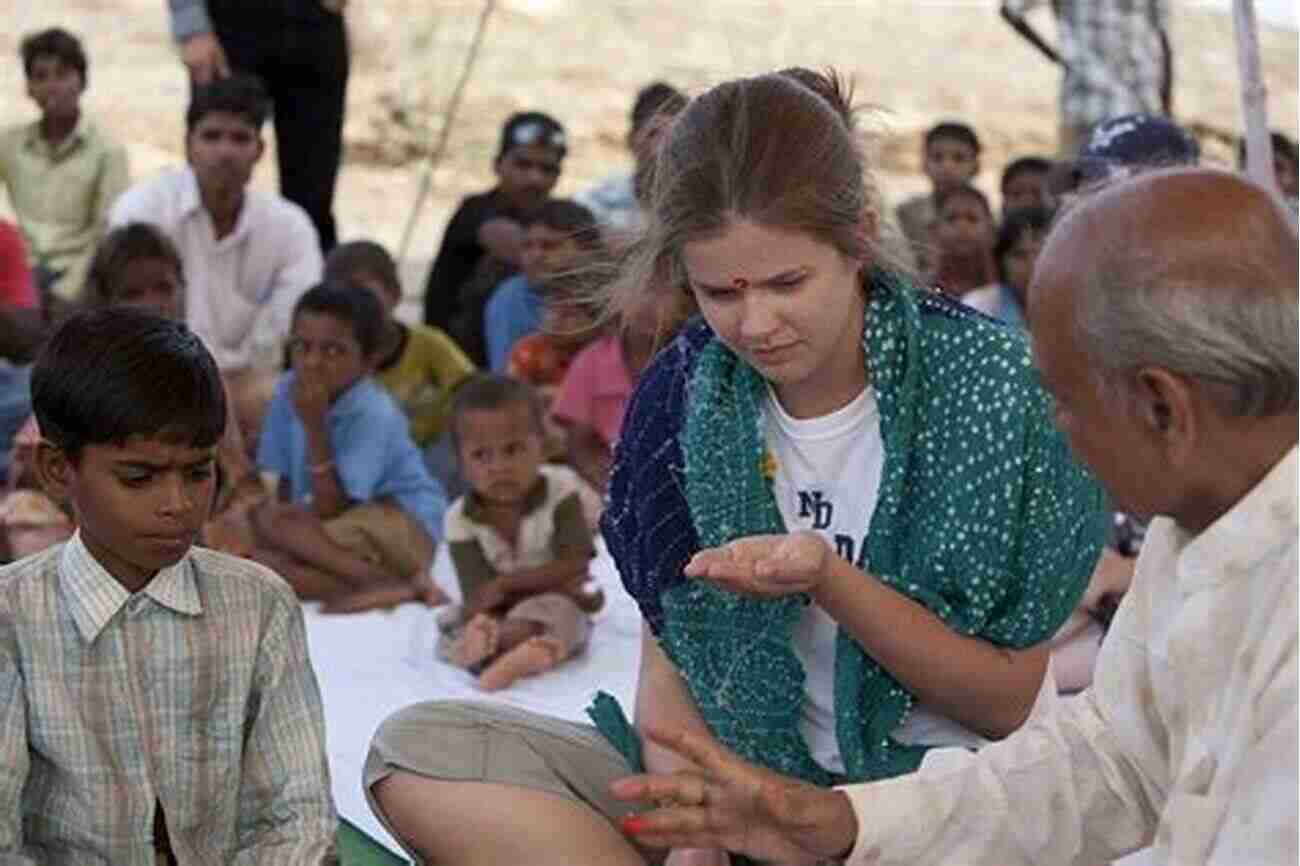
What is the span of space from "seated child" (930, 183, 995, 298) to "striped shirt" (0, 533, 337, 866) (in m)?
4.00

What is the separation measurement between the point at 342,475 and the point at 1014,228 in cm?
186

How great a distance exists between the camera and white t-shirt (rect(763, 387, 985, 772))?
2.98m

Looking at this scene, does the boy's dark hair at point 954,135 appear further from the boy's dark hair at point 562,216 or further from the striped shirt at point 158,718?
the striped shirt at point 158,718

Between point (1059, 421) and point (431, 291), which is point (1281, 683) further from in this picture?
point (431, 291)

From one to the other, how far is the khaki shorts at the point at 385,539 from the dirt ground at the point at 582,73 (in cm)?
465

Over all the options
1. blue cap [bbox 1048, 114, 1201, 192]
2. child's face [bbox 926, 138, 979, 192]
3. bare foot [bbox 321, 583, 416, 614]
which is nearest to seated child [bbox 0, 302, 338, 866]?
bare foot [bbox 321, 583, 416, 614]

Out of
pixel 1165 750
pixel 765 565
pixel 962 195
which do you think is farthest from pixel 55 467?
pixel 962 195

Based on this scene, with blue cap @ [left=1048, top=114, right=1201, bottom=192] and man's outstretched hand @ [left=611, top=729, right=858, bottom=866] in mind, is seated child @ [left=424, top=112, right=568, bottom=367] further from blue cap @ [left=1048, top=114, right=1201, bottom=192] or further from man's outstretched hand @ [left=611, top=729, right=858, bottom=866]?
man's outstretched hand @ [left=611, top=729, right=858, bottom=866]

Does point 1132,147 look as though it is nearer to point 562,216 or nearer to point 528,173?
point 562,216

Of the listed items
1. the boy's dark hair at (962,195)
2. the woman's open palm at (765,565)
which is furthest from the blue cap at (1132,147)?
the woman's open palm at (765,565)

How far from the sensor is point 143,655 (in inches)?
111

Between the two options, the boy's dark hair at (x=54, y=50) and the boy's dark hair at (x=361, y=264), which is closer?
the boy's dark hair at (x=361, y=264)

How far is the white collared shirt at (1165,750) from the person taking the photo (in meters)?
2.05

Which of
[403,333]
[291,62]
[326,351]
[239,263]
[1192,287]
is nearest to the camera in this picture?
[1192,287]
